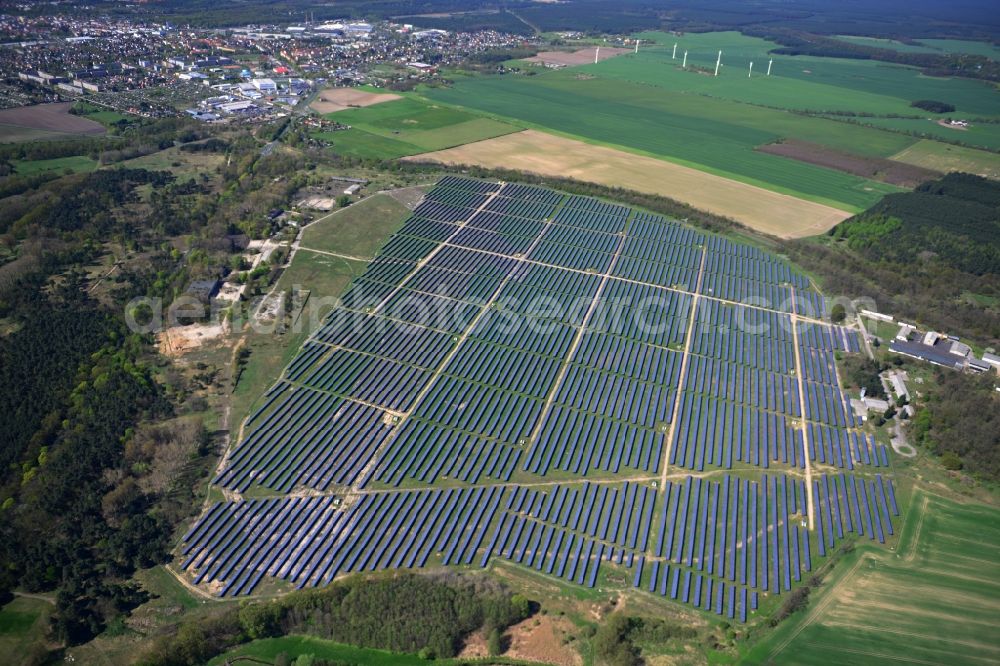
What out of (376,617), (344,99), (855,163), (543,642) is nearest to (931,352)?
(543,642)

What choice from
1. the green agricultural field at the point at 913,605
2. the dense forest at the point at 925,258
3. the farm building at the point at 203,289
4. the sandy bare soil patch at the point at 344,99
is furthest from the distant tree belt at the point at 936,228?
the sandy bare soil patch at the point at 344,99

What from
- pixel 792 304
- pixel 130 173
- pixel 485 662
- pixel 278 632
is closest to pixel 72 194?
pixel 130 173

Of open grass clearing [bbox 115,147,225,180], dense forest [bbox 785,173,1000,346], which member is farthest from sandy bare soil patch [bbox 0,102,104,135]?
dense forest [bbox 785,173,1000,346]

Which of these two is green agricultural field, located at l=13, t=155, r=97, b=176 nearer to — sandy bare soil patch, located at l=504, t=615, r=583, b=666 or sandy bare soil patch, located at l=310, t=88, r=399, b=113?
sandy bare soil patch, located at l=310, t=88, r=399, b=113

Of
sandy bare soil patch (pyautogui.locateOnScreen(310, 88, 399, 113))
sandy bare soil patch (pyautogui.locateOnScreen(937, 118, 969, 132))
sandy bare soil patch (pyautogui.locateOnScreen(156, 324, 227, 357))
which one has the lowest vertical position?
sandy bare soil patch (pyautogui.locateOnScreen(156, 324, 227, 357))

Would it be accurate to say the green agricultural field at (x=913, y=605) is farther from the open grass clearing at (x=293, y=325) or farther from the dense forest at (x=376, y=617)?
the open grass clearing at (x=293, y=325)

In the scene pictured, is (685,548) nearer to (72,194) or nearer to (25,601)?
(25,601)

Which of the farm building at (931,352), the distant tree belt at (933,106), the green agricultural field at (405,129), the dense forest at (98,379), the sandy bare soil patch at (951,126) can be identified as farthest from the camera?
the distant tree belt at (933,106)
